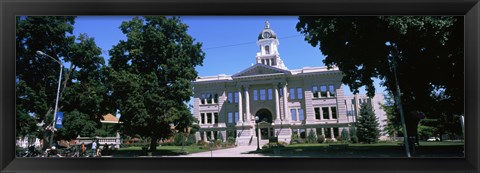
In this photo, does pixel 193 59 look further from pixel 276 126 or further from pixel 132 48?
pixel 276 126

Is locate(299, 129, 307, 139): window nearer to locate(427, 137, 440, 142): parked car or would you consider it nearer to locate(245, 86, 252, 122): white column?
locate(245, 86, 252, 122): white column

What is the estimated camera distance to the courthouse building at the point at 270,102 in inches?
1003

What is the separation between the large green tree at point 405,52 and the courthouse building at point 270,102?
10.8m

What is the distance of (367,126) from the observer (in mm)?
23562

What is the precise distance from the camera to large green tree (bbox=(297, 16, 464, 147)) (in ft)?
31.0

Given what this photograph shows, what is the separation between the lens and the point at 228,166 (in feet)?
19.0

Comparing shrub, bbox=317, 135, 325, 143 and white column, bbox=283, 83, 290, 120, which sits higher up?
white column, bbox=283, 83, 290, 120

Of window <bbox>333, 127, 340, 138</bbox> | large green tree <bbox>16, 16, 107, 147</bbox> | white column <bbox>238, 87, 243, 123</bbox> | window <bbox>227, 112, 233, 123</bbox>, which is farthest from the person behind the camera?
Answer: white column <bbox>238, 87, 243, 123</bbox>

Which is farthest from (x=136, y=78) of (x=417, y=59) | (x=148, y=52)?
(x=417, y=59)

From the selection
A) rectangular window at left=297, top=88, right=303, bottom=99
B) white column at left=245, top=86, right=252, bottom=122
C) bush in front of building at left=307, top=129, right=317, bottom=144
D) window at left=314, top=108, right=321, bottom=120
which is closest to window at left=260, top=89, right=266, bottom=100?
white column at left=245, top=86, right=252, bottom=122

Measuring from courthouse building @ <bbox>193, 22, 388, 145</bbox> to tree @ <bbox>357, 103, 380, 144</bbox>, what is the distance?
2040mm
